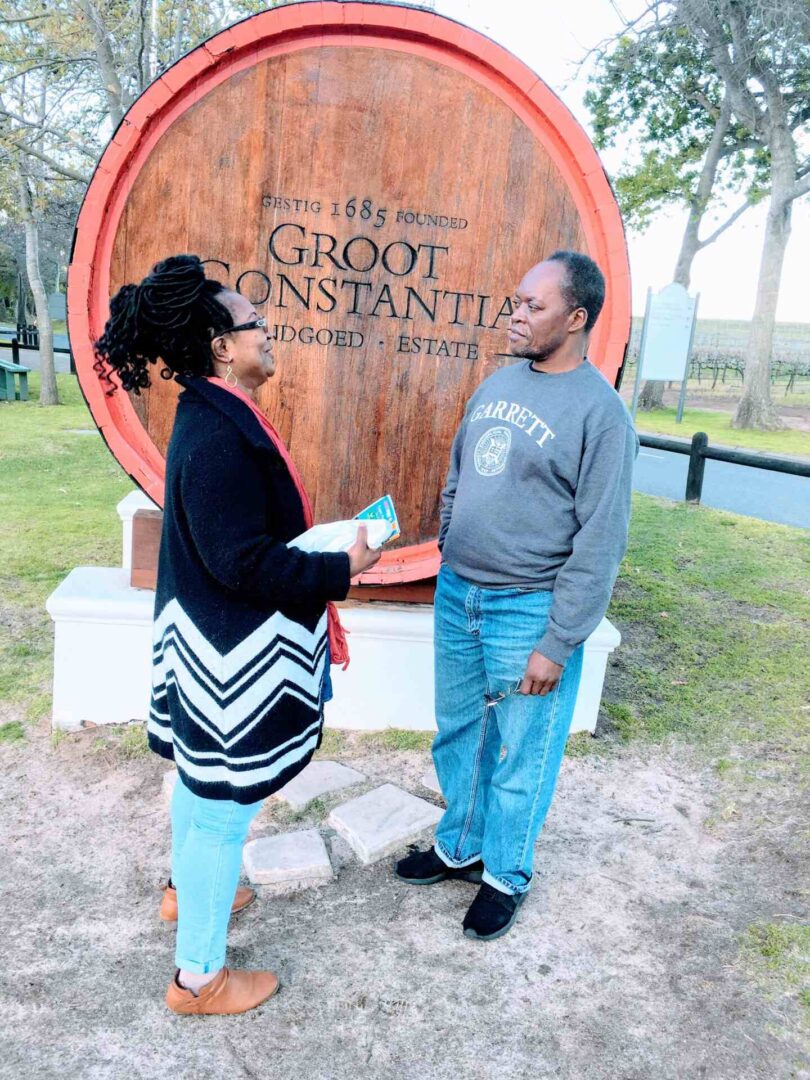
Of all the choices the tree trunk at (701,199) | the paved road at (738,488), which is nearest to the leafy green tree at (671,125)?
the tree trunk at (701,199)

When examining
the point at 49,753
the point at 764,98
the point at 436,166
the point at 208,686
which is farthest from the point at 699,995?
the point at 764,98

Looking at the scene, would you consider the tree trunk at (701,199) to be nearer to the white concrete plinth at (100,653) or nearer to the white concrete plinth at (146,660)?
the white concrete plinth at (146,660)

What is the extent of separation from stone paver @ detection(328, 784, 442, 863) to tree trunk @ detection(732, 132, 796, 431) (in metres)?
17.0

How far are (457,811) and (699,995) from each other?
785 mm

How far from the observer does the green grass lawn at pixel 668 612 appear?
3717mm

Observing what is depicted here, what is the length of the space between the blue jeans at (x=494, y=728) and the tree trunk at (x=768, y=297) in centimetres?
1725

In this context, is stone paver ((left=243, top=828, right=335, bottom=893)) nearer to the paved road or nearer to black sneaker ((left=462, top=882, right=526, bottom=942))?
black sneaker ((left=462, top=882, right=526, bottom=942))

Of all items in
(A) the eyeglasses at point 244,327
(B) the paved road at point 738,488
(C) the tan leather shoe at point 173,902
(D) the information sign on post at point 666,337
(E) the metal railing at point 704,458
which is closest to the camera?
(A) the eyeglasses at point 244,327

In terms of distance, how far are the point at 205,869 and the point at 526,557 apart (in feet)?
3.43

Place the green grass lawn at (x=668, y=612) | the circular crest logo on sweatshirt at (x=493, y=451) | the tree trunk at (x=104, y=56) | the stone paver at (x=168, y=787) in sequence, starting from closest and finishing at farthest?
the circular crest logo on sweatshirt at (x=493, y=451), the stone paver at (x=168, y=787), the green grass lawn at (x=668, y=612), the tree trunk at (x=104, y=56)

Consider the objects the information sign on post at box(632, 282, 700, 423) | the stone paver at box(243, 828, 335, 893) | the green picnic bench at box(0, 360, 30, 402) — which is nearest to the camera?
the stone paver at box(243, 828, 335, 893)

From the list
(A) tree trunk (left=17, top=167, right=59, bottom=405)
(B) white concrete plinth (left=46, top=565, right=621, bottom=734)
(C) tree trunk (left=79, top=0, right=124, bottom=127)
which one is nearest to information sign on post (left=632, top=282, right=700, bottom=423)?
(B) white concrete plinth (left=46, top=565, right=621, bottom=734)

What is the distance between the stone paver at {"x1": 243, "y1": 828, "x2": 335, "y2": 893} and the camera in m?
2.54

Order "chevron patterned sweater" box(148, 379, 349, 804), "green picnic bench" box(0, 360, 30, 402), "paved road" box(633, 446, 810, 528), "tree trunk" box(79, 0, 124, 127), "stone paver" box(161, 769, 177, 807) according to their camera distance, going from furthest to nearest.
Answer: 1. "green picnic bench" box(0, 360, 30, 402)
2. "tree trunk" box(79, 0, 124, 127)
3. "paved road" box(633, 446, 810, 528)
4. "stone paver" box(161, 769, 177, 807)
5. "chevron patterned sweater" box(148, 379, 349, 804)
